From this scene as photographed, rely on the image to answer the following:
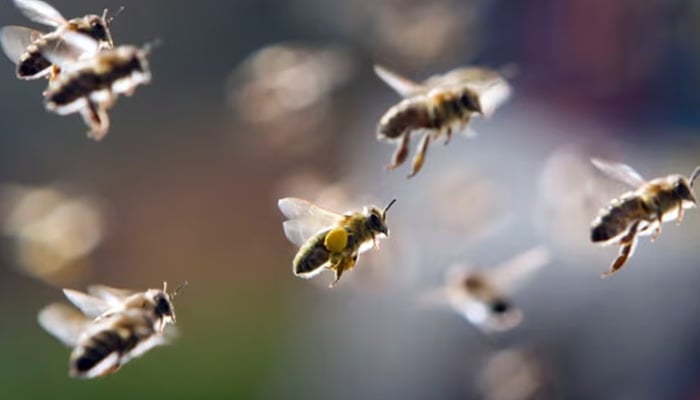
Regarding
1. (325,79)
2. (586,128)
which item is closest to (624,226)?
(586,128)

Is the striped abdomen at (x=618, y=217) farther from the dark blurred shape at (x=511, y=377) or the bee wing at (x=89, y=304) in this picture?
the dark blurred shape at (x=511, y=377)

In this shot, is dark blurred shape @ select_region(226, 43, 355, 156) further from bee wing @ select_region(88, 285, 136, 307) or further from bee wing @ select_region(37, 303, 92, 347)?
bee wing @ select_region(88, 285, 136, 307)

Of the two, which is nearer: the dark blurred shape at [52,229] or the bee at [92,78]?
the bee at [92,78]

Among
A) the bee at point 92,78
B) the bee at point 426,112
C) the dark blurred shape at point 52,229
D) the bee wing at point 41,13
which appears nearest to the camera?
the bee at point 92,78

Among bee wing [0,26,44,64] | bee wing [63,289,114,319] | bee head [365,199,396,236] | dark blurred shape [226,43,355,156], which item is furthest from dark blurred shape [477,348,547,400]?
bee wing [0,26,44,64]

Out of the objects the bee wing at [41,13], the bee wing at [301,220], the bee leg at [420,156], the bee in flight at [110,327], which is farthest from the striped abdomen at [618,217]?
the bee wing at [41,13]

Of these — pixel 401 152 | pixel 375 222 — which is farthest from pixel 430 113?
pixel 375 222

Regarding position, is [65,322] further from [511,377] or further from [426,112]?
[511,377]
